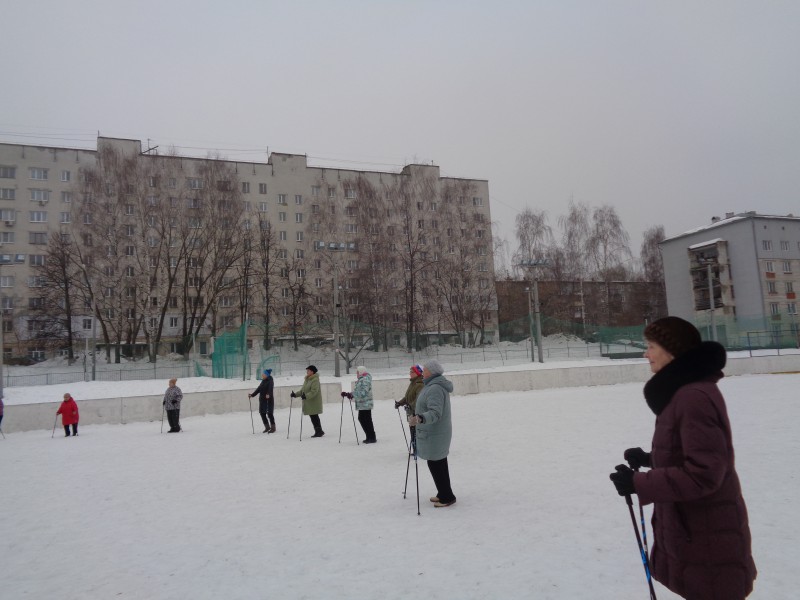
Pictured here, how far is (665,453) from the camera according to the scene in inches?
99.8

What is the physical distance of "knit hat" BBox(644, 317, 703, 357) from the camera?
2553 mm

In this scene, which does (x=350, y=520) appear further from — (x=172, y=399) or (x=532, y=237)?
(x=532, y=237)

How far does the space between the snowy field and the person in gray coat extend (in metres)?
0.28

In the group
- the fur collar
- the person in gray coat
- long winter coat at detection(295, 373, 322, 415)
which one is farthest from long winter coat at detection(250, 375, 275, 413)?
the fur collar

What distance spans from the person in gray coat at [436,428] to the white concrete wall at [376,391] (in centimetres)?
1509

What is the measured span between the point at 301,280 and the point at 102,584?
48886mm

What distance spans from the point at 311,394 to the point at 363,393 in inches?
76.5

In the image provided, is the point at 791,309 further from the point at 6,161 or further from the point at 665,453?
the point at 6,161

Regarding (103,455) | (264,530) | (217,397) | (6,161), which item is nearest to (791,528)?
(264,530)

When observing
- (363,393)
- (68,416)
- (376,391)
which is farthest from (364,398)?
(376,391)

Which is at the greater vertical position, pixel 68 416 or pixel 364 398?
pixel 364 398

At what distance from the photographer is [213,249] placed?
151 ft

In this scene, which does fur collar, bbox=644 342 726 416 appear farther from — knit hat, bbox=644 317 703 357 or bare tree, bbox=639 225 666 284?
bare tree, bbox=639 225 666 284

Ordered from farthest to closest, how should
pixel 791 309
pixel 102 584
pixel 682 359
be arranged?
pixel 791 309, pixel 102 584, pixel 682 359
